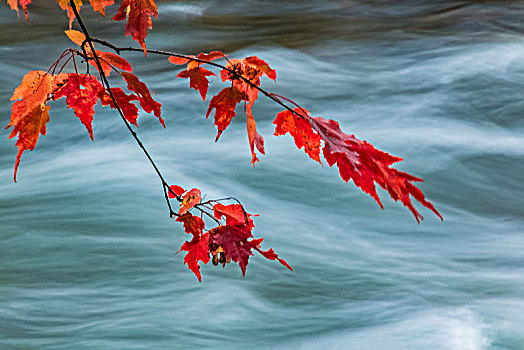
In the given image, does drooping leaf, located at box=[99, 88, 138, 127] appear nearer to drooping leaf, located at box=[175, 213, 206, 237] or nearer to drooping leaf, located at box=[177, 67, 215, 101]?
drooping leaf, located at box=[177, 67, 215, 101]

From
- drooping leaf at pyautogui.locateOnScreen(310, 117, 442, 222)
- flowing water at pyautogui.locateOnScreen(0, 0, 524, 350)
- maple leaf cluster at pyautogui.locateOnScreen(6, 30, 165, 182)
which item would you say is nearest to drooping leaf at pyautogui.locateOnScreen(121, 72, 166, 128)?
maple leaf cluster at pyautogui.locateOnScreen(6, 30, 165, 182)

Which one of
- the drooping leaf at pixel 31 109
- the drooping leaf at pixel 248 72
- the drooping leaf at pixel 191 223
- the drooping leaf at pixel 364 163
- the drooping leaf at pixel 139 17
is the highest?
the drooping leaf at pixel 139 17

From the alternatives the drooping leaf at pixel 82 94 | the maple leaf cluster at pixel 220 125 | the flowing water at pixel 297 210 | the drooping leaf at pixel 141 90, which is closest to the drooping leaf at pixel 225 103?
the maple leaf cluster at pixel 220 125

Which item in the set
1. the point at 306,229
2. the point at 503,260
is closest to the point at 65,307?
the point at 306,229

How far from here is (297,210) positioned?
9.34 ft

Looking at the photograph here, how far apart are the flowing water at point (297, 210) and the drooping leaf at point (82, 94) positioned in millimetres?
986

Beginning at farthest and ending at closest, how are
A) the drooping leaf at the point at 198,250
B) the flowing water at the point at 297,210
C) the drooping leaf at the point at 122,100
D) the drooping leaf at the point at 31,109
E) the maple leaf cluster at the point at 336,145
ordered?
the flowing water at the point at 297,210 < the drooping leaf at the point at 122,100 < the drooping leaf at the point at 198,250 < the drooping leaf at the point at 31,109 < the maple leaf cluster at the point at 336,145

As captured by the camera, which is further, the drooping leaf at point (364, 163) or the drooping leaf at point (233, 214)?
the drooping leaf at point (233, 214)

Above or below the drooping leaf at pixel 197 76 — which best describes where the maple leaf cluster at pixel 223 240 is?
below

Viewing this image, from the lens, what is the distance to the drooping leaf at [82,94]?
1.13 metres

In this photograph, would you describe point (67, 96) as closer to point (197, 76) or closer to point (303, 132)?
point (197, 76)

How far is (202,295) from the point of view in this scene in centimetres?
218

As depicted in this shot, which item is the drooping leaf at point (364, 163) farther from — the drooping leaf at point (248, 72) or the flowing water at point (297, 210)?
the flowing water at point (297, 210)

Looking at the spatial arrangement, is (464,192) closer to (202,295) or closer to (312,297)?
(312,297)
